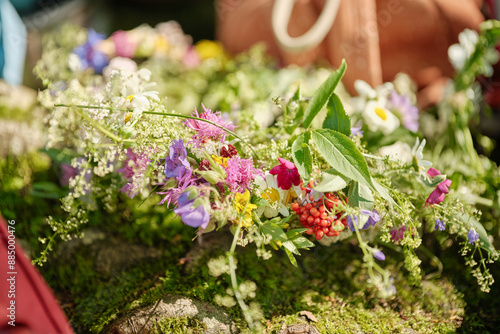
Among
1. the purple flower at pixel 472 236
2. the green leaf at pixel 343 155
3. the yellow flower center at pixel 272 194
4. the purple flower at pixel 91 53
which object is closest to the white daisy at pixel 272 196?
the yellow flower center at pixel 272 194

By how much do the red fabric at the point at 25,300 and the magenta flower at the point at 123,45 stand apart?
1219 millimetres

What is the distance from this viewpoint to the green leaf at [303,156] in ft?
2.49

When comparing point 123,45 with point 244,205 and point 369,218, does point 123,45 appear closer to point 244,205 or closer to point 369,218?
point 244,205

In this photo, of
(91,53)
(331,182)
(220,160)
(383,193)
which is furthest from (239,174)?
(91,53)

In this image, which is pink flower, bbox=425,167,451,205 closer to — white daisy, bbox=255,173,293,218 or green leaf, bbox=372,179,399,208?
green leaf, bbox=372,179,399,208

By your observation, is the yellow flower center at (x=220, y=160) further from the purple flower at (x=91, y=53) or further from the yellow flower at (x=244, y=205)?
the purple flower at (x=91, y=53)

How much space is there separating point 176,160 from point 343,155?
320 mm

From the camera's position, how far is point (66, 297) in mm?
1002

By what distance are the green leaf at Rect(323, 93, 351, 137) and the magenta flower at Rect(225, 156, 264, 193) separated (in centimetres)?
19

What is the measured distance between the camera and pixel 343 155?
2.47 ft

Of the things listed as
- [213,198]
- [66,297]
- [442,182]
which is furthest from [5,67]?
[442,182]

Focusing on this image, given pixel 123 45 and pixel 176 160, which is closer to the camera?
pixel 176 160

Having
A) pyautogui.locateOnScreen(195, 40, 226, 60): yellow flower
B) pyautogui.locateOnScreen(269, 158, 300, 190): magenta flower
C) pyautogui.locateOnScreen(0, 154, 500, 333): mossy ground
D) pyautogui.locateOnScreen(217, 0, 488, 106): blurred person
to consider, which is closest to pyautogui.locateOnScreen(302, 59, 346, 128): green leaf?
pyautogui.locateOnScreen(269, 158, 300, 190): magenta flower

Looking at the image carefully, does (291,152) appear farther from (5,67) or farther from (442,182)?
(5,67)
